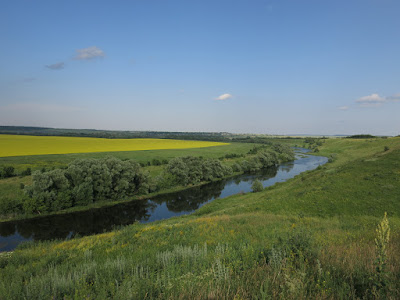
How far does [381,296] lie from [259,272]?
1.71 meters

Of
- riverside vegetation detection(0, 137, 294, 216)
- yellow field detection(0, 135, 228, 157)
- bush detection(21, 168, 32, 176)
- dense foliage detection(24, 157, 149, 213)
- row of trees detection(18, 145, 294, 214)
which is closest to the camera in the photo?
riverside vegetation detection(0, 137, 294, 216)

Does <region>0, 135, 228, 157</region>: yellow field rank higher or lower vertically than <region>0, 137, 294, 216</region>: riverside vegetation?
higher

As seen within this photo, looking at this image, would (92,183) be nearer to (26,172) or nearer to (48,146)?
(26,172)

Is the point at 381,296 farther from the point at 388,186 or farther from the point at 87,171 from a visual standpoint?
the point at 87,171

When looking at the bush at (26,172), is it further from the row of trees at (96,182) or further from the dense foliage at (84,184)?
the dense foliage at (84,184)

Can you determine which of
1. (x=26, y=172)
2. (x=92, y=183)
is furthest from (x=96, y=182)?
(x=26, y=172)

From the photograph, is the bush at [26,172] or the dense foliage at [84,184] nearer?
the dense foliage at [84,184]

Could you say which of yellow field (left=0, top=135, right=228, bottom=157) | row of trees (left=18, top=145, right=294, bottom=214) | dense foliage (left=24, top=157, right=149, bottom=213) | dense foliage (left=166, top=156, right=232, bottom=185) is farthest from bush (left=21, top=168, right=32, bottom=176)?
dense foliage (left=166, top=156, right=232, bottom=185)

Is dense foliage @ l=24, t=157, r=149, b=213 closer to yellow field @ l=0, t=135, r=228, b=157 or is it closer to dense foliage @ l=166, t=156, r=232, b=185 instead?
dense foliage @ l=166, t=156, r=232, b=185

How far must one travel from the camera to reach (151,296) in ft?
9.77

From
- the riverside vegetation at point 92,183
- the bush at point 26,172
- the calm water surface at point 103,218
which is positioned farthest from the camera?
Result: the bush at point 26,172

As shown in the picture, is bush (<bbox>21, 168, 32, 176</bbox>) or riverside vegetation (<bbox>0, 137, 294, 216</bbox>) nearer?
riverside vegetation (<bbox>0, 137, 294, 216</bbox>)

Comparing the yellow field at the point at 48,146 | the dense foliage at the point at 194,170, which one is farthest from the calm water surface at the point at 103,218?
the yellow field at the point at 48,146

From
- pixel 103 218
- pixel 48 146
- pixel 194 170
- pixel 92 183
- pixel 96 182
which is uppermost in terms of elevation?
pixel 48 146
